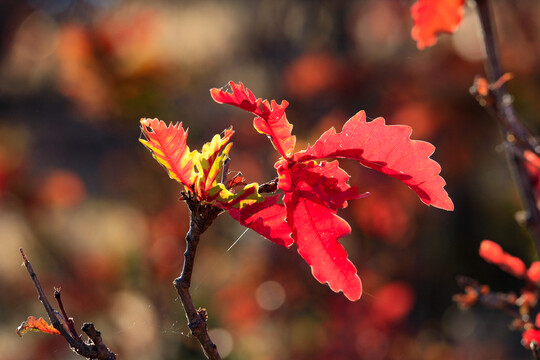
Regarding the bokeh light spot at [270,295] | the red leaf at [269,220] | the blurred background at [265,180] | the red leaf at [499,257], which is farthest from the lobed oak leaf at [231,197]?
the bokeh light spot at [270,295]

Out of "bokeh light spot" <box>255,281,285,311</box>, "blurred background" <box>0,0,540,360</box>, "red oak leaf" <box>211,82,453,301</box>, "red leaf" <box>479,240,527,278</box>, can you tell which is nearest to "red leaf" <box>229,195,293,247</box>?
"red oak leaf" <box>211,82,453,301</box>

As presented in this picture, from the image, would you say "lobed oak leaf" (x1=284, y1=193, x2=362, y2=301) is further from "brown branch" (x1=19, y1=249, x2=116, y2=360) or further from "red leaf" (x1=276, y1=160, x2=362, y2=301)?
"brown branch" (x1=19, y1=249, x2=116, y2=360)

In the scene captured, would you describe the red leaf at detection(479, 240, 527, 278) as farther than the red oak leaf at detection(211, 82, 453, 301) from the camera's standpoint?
Yes

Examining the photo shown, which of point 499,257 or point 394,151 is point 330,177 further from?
point 499,257

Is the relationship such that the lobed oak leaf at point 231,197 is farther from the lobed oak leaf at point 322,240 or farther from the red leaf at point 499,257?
the red leaf at point 499,257

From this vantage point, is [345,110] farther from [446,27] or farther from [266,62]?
[446,27]

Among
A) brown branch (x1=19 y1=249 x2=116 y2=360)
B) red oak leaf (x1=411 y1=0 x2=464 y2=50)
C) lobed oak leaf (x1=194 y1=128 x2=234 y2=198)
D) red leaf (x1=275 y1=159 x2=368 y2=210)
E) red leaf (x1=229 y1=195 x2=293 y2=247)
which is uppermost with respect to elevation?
red oak leaf (x1=411 y1=0 x2=464 y2=50)

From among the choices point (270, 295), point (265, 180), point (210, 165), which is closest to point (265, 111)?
point (210, 165)
